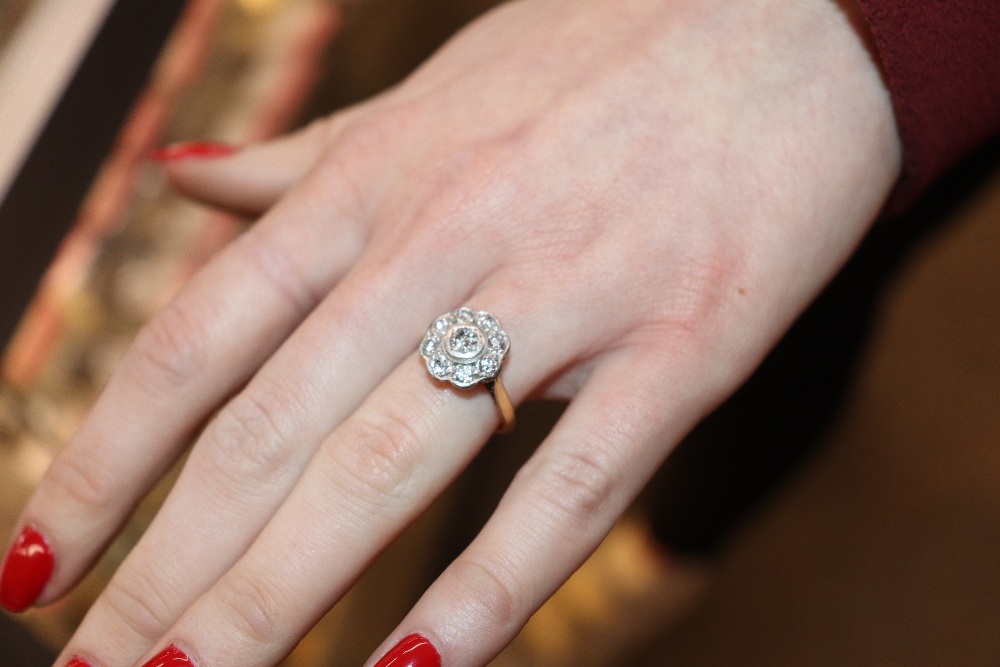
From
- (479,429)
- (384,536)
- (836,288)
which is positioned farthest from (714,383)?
(836,288)

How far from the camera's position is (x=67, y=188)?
0.91 m

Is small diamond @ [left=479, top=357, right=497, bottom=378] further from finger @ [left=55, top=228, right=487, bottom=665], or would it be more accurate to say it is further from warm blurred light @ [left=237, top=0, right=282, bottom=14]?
warm blurred light @ [left=237, top=0, right=282, bottom=14]

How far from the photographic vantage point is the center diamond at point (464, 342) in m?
0.65

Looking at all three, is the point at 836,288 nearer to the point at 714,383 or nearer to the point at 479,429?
the point at 714,383

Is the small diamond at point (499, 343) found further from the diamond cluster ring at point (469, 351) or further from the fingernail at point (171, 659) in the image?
the fingernail at point (171, 659)

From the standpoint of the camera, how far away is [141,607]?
2.26 ft

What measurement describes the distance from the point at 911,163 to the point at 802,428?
544 mm

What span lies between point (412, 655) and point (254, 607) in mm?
148

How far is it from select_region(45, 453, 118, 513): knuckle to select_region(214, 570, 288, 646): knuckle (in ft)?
0.63

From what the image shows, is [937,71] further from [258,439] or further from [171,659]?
[171,659]

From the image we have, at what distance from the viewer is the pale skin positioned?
667 millimetres

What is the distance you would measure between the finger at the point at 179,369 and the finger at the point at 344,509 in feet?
0.51

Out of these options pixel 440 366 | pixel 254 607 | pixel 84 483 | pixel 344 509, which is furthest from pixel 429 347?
pixel 84 483

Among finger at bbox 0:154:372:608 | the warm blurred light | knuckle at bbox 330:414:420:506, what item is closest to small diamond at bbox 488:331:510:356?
knuckle at bbox 330:414:420:506
